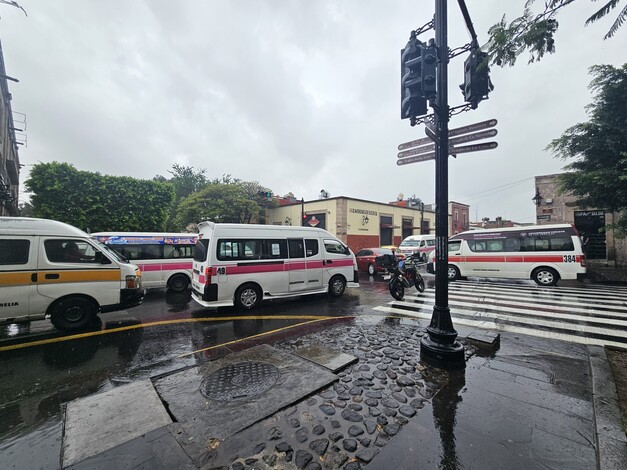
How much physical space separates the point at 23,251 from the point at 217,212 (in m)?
18.7

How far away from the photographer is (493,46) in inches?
119

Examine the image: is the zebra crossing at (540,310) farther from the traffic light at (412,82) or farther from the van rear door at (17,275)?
the van rear door at (17,275)

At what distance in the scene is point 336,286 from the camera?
8.76 meters

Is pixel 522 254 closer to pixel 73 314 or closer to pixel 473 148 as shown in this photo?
pixel 473 148

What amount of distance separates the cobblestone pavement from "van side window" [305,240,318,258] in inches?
168

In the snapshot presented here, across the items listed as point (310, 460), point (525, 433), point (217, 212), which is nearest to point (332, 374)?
point (310, 460)

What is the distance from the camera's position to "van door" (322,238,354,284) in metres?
8.52

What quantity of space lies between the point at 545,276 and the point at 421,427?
38.4 ft

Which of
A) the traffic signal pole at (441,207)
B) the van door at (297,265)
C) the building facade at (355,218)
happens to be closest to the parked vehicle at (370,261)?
the building facade at (355,218)

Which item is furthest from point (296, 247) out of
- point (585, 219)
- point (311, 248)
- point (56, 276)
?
point (585, 219)

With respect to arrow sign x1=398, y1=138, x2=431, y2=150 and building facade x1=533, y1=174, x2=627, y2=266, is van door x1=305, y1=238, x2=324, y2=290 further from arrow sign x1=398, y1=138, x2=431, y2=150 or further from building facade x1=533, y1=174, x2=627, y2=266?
building facade x1=533, y1=174, x2=627, y2=266

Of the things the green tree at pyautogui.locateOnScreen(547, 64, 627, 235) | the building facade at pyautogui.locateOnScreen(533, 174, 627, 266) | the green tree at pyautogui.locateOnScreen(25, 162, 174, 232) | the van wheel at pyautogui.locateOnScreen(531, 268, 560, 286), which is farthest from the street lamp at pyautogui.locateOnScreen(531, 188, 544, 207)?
the green tree at pyautogui.locateOnScreen(25, 162, 174, 232)

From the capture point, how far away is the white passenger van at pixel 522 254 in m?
9.95

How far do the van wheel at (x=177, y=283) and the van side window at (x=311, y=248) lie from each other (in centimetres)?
543
